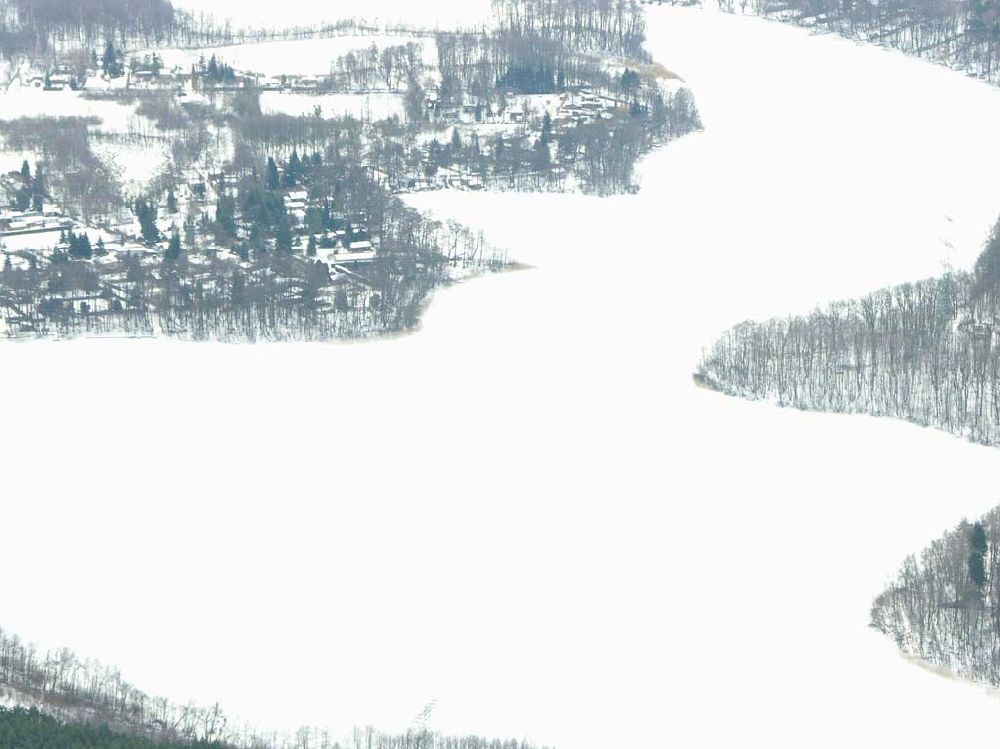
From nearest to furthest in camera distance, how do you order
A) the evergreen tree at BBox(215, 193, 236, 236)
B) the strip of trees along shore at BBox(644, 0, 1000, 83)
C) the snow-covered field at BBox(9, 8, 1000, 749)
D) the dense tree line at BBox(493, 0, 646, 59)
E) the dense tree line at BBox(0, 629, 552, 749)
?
1. the dense tree line at BBox(0, 629, 552, 749)
2. the snow-covered field at BBox(9, 8, 1000, 749)
3. the evergreen tree at BBox(215, 193, 236, 236)
4. the strip of trees along shore at BBox(644, 0, 1000, 83)
5. the dense tree line at BBox(493, 0, 646, 59)

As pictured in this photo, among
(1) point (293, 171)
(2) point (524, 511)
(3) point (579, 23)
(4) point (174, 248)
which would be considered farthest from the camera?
(3) point (579, 23)

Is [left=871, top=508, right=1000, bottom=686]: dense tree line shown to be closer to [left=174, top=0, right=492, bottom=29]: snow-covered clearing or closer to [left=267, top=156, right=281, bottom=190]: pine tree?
[left=267, top=156, right=281, bottom=190]: pine tree

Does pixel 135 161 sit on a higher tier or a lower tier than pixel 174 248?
higher

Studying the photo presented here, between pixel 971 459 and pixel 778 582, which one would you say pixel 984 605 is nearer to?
pixel 778 582

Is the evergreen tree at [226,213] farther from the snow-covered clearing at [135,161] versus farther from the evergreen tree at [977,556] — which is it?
the evergreen tree at [977,556]

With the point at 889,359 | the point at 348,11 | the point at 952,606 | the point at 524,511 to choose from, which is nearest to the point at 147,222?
the point at 524,511

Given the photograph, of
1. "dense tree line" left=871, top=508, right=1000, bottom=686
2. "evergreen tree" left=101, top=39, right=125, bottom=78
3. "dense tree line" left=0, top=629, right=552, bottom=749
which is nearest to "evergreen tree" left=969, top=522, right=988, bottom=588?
"dense tree line" left=871, top=508, right=1000, bottom=686

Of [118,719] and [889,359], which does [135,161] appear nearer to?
[889,359]

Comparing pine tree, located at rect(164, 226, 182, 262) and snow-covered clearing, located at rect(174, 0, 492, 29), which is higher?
snow-covered clearing, located at rect(174, 0, 492, 29)
